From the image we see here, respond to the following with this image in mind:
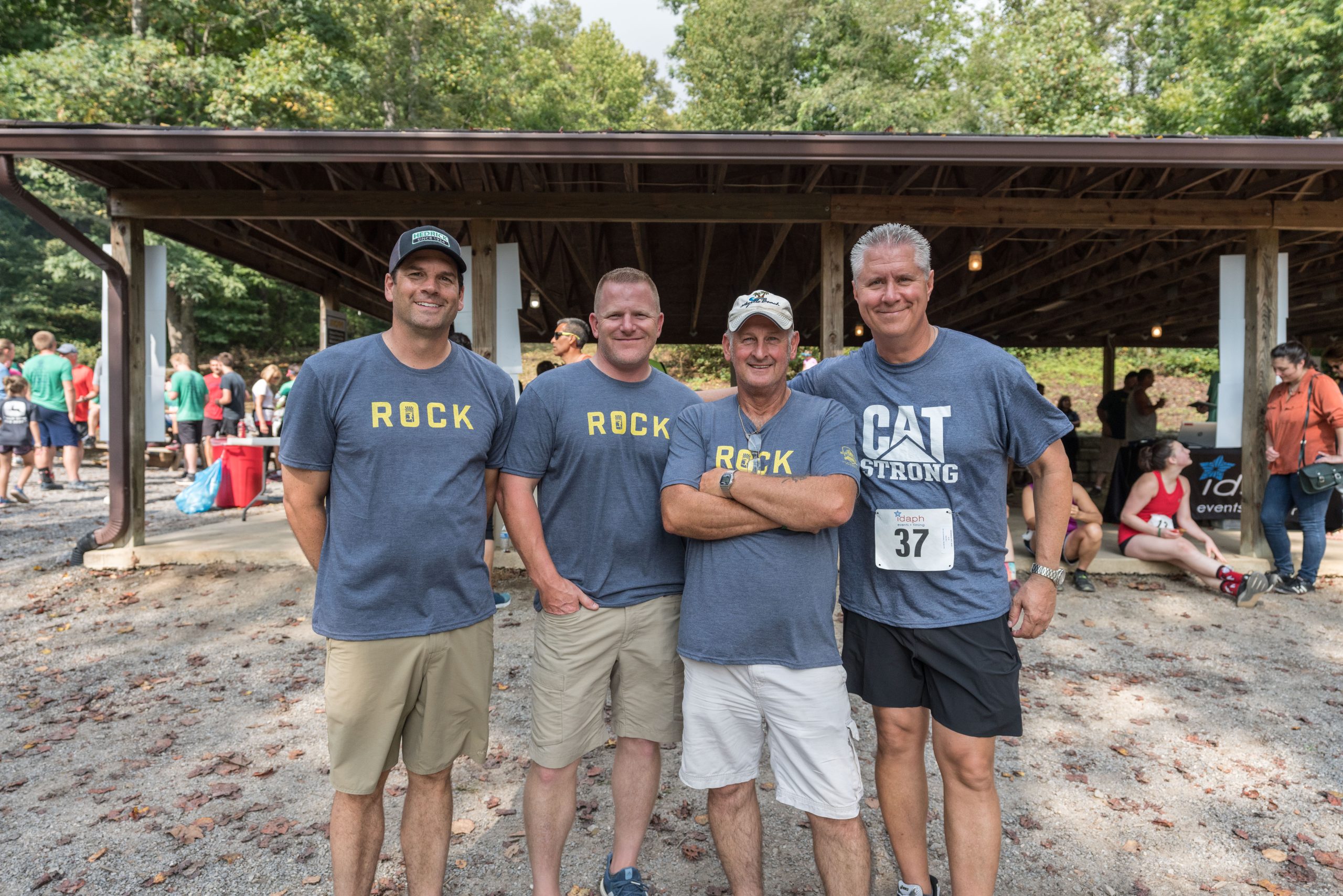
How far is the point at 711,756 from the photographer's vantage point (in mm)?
2133

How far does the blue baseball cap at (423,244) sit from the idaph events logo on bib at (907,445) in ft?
4.01

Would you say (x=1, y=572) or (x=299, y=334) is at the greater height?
(x=299, y=334)

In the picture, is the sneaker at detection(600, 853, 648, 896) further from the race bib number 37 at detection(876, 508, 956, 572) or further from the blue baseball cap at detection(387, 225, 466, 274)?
the blue baseball cap at detection(387, 225, 466, 274)

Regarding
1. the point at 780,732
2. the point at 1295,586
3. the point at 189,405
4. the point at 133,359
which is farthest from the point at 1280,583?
the point at 189,405

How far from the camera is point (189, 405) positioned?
36.0 ft

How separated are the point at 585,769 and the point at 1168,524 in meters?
5.24

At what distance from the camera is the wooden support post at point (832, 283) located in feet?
21.1

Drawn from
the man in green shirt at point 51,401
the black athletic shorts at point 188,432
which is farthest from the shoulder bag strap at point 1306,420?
the black athletic shorts at point 188,432

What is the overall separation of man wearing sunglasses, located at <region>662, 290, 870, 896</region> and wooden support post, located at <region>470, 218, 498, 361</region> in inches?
181

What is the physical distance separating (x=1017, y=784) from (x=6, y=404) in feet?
35.2

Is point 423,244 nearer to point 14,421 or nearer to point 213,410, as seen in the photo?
point 14,421

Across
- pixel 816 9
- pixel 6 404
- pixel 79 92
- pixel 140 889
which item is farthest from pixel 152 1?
pixel 140 889

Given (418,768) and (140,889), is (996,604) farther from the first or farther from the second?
(140,889)

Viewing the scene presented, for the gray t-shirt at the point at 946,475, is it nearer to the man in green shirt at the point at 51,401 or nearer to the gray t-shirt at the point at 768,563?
the gray t-shirt at the point at 768,563
